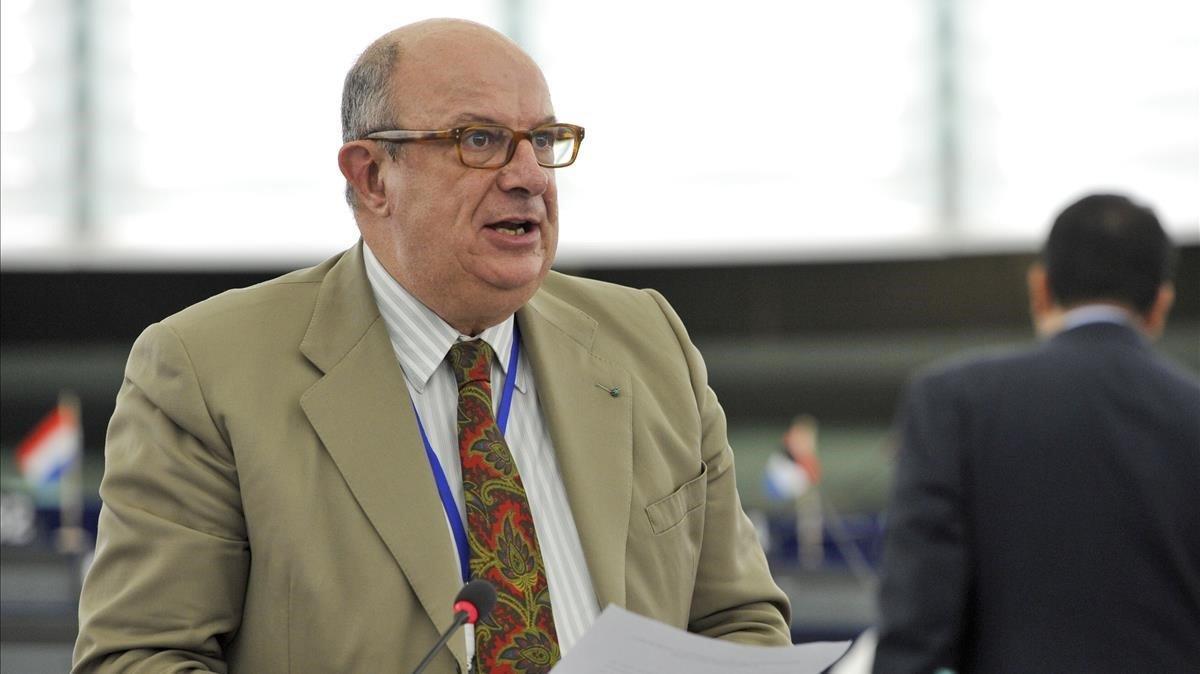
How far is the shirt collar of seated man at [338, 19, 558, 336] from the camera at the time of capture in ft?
6.65

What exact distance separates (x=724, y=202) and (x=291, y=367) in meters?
8.78

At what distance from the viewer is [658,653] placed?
174 centimetres

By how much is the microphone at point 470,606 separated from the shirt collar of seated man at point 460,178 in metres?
0.48

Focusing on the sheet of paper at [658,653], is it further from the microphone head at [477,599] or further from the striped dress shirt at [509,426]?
the striped dress shirt at [509,426]

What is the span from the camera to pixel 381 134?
2072 millimetres

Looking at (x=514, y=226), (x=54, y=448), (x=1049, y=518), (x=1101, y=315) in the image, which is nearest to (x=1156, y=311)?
(x=1101, y=315)

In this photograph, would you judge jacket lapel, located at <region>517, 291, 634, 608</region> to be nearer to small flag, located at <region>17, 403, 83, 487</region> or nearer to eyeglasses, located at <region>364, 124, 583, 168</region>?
eyeglasses, located at <region>364, 124, 583, 168</region>

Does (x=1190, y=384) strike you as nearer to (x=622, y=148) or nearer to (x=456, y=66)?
(x=456, y=66)

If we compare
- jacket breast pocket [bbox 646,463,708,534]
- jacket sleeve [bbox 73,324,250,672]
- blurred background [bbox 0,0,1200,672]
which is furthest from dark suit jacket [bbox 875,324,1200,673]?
blurred background [bbox 0,0,1200,672]

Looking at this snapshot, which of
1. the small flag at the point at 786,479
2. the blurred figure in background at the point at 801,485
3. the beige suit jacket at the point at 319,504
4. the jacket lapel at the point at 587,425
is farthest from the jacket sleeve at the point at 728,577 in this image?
the small flag at the point at 786,479

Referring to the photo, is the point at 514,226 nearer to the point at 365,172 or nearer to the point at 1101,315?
the point at 365,172

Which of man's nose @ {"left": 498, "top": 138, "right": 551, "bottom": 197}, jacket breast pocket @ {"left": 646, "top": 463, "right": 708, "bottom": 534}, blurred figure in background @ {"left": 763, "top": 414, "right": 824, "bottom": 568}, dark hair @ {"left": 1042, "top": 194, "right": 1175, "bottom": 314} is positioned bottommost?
blurred figure in background @ {"left": 763, "top": 414, "right": 824, "bottom": 568}

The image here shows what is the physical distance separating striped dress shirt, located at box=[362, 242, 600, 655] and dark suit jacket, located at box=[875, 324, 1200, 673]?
75 centimetres

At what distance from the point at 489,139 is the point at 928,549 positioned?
1.06m
